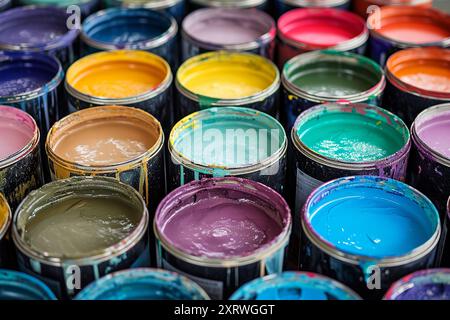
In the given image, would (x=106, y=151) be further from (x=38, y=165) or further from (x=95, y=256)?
(x=95, y=256)

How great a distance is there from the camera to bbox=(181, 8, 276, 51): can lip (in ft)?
10.2

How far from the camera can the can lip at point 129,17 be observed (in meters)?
3.13

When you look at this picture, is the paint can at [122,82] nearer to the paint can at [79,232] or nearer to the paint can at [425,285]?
the paint can at [79,232]

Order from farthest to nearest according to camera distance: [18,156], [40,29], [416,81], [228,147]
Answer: [40,29] < [416,81] < [228,147] < [18,156]

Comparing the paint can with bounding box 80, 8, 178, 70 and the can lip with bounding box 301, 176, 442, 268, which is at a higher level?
the paint can with bounding box 80, 8, 178, 70

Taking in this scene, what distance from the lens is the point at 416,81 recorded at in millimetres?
Result: 3027

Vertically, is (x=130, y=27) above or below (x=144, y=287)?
above

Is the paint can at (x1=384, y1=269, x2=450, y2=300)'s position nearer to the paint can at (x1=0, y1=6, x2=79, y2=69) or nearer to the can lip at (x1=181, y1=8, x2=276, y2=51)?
the can lip at (x1=181, y1=8, x2=276, y2=51)

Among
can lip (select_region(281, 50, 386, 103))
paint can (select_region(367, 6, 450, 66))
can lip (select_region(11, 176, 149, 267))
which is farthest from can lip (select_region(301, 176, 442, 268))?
paint can (select_region(367, 6, 450, 66))

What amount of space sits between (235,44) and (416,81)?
2.96ft

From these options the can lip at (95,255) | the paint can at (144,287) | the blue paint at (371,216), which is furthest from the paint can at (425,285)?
the can lip at (95,255)

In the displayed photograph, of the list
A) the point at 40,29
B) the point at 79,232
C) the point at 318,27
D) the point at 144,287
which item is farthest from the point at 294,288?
the point at 40,29

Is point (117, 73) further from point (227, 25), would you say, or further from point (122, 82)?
point (227, 25)

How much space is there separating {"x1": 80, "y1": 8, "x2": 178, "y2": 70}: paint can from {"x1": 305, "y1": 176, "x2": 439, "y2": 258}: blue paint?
135 cm
